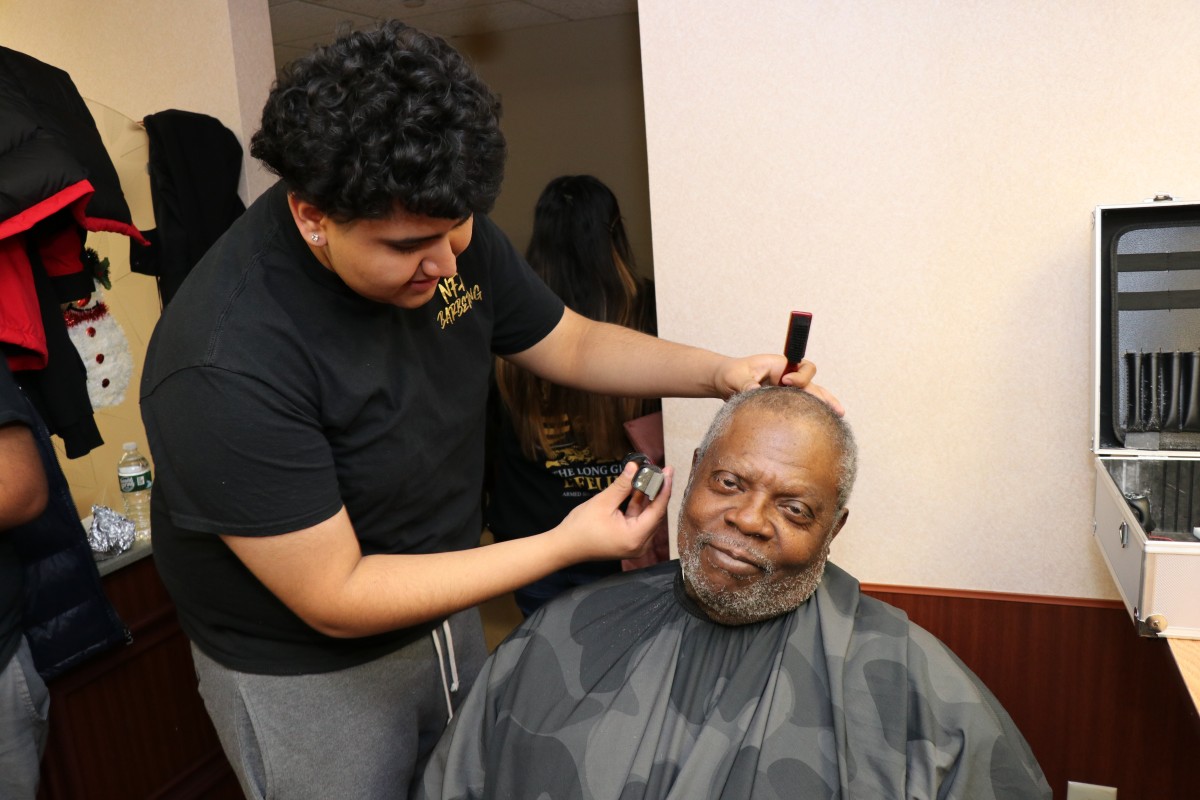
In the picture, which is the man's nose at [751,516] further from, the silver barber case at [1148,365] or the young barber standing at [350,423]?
the silver barber case at [1148,365]

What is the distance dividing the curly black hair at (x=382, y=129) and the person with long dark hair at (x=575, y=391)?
1.15 m

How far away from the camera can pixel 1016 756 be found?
3.76ft

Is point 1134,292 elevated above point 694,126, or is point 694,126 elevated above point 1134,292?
point 694,126

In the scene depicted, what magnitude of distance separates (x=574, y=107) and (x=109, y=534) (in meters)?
3.70

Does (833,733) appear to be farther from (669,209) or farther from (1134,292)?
(669,209)

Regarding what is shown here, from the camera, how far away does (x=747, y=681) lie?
129cm

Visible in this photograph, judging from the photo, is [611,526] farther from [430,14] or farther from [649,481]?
[430,14]

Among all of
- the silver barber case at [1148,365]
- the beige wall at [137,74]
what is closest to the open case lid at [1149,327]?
the silver barber case at [1148,365]

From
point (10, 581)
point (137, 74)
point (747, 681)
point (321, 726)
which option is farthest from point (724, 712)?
point (137, 74)

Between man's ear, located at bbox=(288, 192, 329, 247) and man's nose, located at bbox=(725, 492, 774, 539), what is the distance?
69cm

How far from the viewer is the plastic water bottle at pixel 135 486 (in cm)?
225

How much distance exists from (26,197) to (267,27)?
4.03 feet

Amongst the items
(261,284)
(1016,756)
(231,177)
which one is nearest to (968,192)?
(1016,756)

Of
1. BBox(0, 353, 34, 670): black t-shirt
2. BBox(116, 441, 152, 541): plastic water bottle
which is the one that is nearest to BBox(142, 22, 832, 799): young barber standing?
BBox(0, 353, 34, 670): black t-shirt
